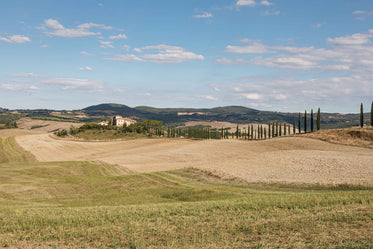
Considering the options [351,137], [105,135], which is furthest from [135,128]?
[351,137]

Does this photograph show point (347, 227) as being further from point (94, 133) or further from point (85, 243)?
point (94, 133)

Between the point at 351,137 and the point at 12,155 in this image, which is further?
the point at 12,155

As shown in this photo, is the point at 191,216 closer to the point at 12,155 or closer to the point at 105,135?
the point at 12,155

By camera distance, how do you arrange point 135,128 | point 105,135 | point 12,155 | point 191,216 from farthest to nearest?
point 135,128, point 105,135, point 12,155, point 191,216

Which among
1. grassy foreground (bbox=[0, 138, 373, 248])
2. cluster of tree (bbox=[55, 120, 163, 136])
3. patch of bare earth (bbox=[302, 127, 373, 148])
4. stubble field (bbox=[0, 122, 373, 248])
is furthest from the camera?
cluster of tree (bbox=[55, 120, 163, 136])

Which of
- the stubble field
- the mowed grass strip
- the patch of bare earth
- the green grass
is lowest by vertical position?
the mowed grass strip

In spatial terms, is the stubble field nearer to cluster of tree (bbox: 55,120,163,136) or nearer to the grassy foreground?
the grassy foreground

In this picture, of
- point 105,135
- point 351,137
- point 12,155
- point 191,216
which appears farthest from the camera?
point 105,135

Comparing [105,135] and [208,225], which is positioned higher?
[208,225]

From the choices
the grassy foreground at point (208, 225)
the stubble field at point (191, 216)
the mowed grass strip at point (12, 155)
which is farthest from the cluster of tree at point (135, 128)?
the grassy foreground at point (208, 225)

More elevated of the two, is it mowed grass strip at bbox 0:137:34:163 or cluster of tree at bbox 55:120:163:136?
cluster of tree at bbox 55:120:163:136

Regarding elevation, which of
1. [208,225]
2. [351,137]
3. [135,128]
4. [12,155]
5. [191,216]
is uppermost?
[351,137]

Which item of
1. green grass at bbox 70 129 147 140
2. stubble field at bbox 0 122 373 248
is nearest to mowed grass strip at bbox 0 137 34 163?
stubble field at bbox 0 122 373 248

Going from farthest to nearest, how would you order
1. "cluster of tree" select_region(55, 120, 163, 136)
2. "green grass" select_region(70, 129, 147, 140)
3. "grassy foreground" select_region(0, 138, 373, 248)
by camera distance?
"cluster of tree" select_region(55, 120, 163, 136) → "green grass" select_region(70, 129, 147, 140) → "grassy foreground" select_region(0, 138, 373, 248)
